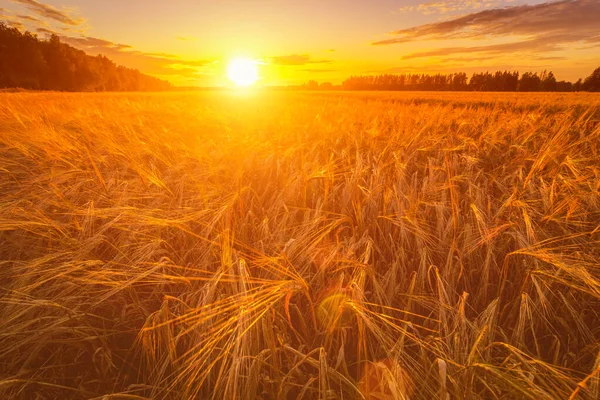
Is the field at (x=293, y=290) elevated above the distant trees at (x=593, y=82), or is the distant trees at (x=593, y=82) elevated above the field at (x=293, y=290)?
the distant trees at (x=593, y=82)

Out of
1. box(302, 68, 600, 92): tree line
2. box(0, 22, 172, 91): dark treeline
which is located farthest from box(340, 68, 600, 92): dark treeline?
box(0, 22, 172, 91): dark treeline

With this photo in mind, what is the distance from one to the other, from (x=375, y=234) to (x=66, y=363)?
1783 mm

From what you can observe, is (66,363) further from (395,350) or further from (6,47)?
(6,47)

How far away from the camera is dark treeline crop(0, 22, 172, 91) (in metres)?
51.4

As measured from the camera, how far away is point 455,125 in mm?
5508

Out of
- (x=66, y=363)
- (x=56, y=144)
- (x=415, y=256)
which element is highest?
(x=56, y=144)

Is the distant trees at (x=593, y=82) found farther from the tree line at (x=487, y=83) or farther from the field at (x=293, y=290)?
the field at (x=293, y=290)

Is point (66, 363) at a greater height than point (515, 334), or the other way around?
point (515, 334)

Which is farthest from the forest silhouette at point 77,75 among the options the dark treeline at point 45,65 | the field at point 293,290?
the field at point 293,290

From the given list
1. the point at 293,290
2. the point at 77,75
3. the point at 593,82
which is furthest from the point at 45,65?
the point at 593,82

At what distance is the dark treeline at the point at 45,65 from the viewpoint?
169ft

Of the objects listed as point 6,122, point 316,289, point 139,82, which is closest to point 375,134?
point 316,289

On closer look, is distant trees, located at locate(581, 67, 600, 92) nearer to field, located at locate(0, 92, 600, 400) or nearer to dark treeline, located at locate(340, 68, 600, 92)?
dark treeline, located at locate(340, 68, 600, 92)

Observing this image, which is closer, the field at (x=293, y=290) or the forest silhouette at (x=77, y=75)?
the field at (x=293, y=290)
